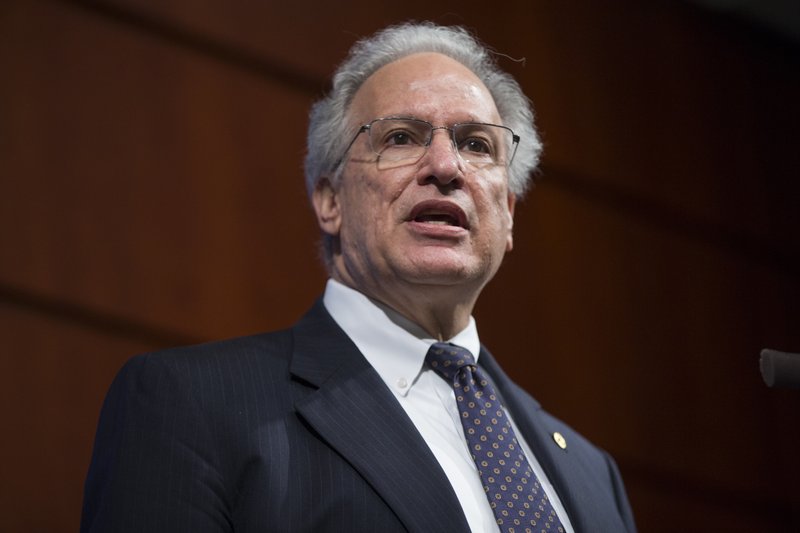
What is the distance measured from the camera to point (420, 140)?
1.85m

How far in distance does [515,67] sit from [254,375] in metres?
1.77

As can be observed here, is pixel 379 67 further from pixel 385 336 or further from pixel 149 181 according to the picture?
pixel 149 181

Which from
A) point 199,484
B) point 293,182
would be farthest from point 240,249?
point 199,484

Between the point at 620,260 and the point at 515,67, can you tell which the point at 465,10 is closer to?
the point at 515,67

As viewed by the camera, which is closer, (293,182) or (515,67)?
(293,182)

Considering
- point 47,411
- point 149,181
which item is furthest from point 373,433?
point 149,181

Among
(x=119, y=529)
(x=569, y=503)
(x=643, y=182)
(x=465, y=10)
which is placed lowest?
(x=119, y=529)

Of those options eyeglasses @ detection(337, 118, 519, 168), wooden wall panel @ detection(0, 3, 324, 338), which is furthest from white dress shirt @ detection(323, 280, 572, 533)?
wooden wall panel @ detection(0, 3, 324, 338)

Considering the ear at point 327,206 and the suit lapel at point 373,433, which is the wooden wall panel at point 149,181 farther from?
the suit lapel at point 373,433

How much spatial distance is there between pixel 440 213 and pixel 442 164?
8 centimetres

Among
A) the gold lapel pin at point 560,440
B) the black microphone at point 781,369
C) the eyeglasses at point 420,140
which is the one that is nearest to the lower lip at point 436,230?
the eyeglasses at point 420,140

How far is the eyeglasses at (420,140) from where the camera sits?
6.05 ft

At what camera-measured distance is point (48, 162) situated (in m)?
2.32

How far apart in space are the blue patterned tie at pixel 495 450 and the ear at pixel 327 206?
1.06ft
